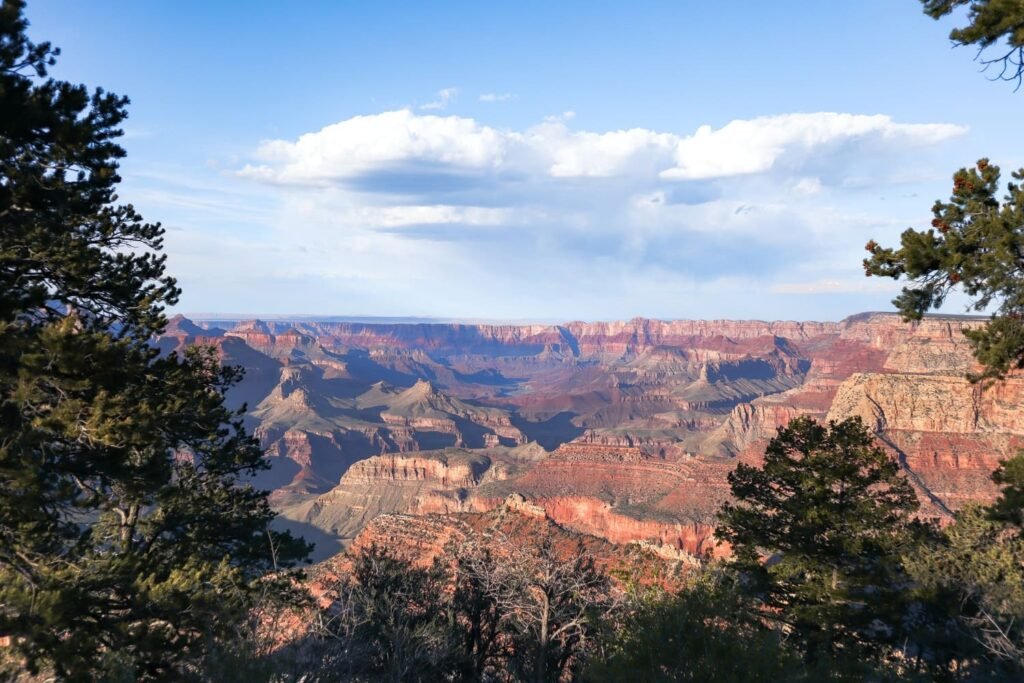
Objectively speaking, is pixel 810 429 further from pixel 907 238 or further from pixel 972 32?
pixel 972 32

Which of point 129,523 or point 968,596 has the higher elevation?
point 129,523

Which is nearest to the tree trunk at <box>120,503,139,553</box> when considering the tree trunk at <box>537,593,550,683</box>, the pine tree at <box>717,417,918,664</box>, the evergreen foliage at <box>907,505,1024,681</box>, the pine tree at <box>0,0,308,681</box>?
the pine tree at <box>0,0,308,681</box>

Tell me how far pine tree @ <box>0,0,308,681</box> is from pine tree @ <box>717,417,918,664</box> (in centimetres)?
1550

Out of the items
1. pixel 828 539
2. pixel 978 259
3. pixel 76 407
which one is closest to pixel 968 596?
pixel 828 539

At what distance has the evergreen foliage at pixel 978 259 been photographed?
12094 millimetres

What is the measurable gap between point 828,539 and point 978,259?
1116 centimetres

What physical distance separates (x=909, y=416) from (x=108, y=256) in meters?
119

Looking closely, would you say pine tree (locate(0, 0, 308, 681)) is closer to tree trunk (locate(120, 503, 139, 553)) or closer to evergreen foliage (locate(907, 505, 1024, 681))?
tree trunk (locate(120, 503, 139, 553))

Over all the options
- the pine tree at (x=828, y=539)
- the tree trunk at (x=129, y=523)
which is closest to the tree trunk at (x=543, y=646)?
the pine tree at (x=828, y=539)

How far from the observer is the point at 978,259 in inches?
499

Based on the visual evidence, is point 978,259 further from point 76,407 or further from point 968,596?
point 76,407

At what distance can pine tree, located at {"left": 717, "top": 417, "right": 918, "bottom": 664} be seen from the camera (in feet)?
63.7

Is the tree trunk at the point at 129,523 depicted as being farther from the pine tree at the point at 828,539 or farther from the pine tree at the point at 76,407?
the pine tree at the point at 828,539

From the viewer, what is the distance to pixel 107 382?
42.2 feet
